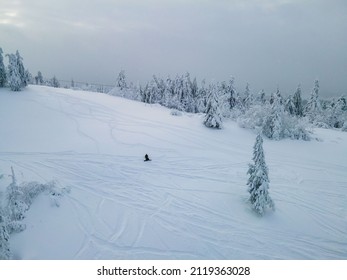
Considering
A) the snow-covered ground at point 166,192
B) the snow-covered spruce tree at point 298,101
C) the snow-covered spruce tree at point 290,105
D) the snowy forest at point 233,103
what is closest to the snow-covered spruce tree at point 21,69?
the snowy forest at point 233,103

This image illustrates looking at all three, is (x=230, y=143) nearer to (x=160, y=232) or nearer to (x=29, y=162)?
(x=160, y=232)

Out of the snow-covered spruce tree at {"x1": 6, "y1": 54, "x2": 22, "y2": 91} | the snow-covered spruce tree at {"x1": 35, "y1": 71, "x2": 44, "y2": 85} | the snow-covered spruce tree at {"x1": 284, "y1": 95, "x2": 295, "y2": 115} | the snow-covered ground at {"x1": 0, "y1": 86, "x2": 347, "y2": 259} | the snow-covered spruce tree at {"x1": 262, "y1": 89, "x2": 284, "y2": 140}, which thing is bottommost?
the snow-covered ground at {"x1": 0, "y1": 86, "x2": 347, "y2": 259}

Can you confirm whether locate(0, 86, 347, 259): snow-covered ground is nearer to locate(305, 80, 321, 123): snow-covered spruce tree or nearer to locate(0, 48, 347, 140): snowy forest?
locate(0, 48, 347, 140): snowy forest

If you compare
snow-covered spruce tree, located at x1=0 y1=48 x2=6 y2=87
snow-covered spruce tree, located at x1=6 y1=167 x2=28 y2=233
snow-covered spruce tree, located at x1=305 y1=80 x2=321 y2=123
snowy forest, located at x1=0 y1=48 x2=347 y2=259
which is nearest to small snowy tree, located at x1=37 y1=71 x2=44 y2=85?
snowy forest, located at x1=0 y1=48 x2=347 y2=259

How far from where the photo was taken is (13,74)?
36125 millimetres

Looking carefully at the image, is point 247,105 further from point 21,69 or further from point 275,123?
point 21,69

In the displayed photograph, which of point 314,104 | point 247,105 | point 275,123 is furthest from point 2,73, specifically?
point 314,104

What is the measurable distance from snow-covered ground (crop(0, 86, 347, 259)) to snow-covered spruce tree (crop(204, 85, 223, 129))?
1298 mm

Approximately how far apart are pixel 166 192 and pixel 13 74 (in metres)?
34.5

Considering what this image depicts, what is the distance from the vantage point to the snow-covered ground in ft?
33.2

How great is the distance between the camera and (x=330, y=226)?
12.0 meters

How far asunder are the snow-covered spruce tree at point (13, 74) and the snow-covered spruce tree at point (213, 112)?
29.1m

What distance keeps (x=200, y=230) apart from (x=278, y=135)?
18.9 m

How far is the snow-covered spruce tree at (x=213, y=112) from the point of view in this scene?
28.4 meters
